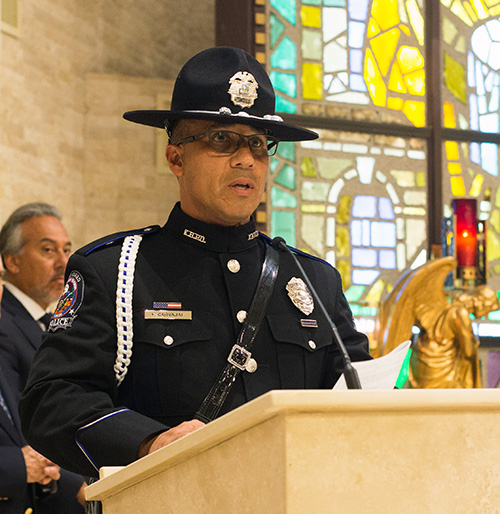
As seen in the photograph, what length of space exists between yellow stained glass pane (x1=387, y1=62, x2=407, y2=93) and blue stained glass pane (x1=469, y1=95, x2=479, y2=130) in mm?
505

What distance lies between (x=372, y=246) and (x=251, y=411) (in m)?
5.20

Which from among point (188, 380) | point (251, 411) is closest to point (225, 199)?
point (188, 380)

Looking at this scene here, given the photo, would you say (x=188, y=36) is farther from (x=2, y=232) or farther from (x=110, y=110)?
(x=2, y=232)

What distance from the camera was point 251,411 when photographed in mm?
999

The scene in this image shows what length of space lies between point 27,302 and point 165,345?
77.1 inches

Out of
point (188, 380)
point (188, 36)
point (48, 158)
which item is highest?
point (188, 36)

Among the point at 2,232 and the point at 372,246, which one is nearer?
the point at 2,232

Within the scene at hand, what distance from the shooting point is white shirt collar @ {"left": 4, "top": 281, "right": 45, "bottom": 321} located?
3.57 m

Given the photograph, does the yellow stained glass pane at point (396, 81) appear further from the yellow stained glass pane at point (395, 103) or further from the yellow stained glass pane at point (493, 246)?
the yellow stained glass pane at point (493, 246)

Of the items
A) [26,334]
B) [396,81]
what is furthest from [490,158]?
[26,334]

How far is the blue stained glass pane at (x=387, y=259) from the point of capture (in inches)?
240

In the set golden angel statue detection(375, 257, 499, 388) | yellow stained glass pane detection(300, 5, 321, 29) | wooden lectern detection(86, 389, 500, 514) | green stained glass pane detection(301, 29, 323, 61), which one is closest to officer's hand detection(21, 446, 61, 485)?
wooden lectern detection(86, 389, 500, 514)

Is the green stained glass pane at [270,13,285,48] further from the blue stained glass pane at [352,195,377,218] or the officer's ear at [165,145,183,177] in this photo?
the officer's ear at [165,145,183,177]

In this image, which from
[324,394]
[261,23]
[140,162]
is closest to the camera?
[324,394]
